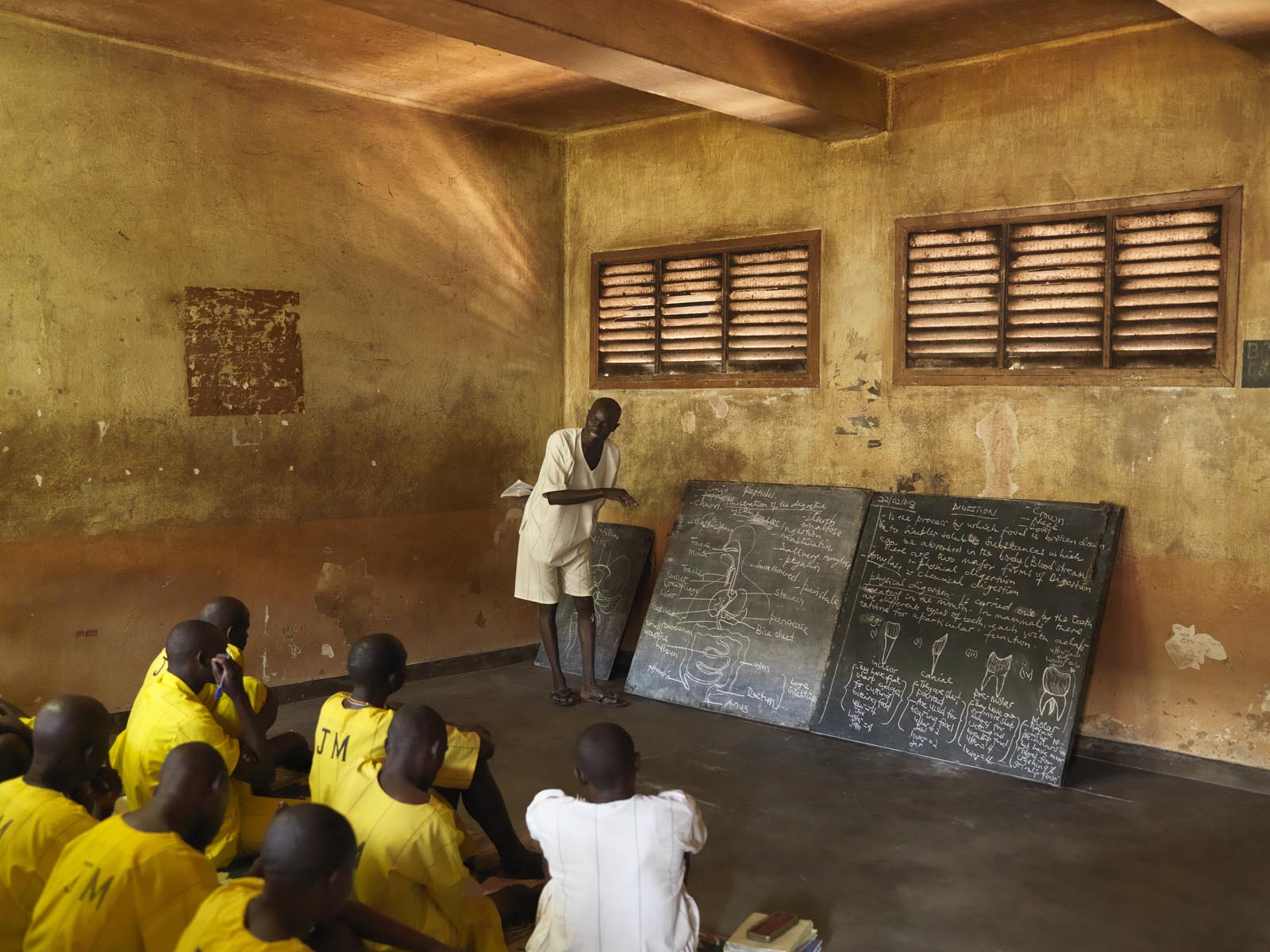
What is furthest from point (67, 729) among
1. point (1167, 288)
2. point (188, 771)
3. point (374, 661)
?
point (1167, 288)

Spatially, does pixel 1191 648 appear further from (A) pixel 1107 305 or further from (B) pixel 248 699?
(B) pixel 248 699

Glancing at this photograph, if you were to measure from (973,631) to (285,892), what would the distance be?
392 cm

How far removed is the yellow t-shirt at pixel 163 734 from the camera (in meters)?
3.26

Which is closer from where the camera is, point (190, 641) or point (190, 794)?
point (190, 794)

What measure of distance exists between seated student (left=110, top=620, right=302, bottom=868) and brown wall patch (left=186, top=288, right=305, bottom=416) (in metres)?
2.52

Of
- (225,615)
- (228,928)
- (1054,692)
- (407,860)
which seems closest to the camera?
(228,928)

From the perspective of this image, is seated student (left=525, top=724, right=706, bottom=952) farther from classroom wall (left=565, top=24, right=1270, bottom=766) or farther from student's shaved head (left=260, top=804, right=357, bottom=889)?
classroom wall (left=565, top=24, right=1270, bottom=766)

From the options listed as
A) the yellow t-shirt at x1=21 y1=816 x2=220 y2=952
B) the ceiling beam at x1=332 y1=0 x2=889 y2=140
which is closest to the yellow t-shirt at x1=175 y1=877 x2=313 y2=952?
the yellow t-shirt at x1=21 y1=816 x2=220 y2=952

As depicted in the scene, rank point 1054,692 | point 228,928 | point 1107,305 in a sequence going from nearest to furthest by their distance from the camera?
point 228,928
point 1054,692
point 1107,305

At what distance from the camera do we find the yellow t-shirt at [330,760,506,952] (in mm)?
2568

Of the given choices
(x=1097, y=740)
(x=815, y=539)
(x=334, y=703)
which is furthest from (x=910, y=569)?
(x=334, y=703)

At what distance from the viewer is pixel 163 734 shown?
3.26 m

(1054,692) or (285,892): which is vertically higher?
(285,892)

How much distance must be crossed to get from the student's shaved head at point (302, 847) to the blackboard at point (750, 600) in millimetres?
3876
